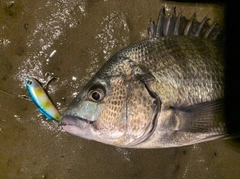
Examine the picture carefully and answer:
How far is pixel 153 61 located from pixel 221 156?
1.26m

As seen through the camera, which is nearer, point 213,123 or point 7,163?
point 213,123

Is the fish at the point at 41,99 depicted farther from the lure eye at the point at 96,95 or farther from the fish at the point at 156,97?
the lure eye at the point at 96,95

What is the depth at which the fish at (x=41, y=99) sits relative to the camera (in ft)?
7.80

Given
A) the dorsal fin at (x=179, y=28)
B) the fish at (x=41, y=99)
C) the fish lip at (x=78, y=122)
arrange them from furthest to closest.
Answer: the fish at (x=41, y=99) < the dorsal fin at (x=179, y=28) < the fish lip at (x=78, y=122)

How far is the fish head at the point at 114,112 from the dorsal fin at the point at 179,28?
0.51 meters

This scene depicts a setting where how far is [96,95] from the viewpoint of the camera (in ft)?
6.21

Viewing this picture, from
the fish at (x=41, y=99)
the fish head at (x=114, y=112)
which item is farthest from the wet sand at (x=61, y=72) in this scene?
the fish head at (x=114, y=112)

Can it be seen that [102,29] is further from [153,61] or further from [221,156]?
[221,156]

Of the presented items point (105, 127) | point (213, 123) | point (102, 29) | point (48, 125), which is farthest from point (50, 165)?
point (213, 123)

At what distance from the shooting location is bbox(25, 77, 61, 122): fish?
2379 millimetres

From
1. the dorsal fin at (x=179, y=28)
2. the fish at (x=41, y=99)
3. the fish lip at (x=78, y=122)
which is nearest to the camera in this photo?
the fish lip at (x=78, y=122)

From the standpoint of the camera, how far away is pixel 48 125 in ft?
8.17

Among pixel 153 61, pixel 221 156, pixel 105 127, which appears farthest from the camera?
pixel 221 156

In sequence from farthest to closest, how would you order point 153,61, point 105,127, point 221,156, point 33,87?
1. point 221,156
2. point 33,87
3. point 153,61
4. point 105,127
